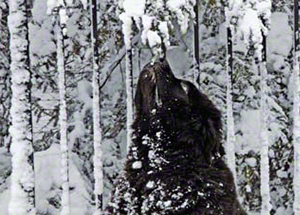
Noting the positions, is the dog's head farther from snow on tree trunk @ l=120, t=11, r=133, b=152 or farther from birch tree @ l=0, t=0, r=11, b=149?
birch tree @ l=0, t=0, r=11, b=149

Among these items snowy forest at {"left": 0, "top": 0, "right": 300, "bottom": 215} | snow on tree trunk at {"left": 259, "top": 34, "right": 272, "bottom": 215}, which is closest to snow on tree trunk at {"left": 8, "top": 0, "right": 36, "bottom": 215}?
snowy forest at {"left": 0, "top": 0, "right": 300, "bottom": 215}

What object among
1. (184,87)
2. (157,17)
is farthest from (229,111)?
(184,87)

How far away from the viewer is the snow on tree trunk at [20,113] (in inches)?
141

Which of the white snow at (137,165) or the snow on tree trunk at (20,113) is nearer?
the white snow at (137,165)

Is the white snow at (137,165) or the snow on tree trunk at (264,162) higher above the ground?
the white snow at (137,165)

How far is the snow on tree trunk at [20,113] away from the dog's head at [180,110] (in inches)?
52.7

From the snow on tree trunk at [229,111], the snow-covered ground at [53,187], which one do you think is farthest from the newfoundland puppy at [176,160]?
the snow-covered ground at [53,187]

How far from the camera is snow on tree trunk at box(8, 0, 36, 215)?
3578 mm

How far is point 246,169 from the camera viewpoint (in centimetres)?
516

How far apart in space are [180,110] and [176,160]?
0.64 feet

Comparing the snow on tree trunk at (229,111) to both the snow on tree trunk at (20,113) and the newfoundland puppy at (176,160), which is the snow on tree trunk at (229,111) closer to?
the snow on tree trunk at (20,113)

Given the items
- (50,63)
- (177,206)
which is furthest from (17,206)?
(50,63)

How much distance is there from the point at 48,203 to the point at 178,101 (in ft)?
9.33

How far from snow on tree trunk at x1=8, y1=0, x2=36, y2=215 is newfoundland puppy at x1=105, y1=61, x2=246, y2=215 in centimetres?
136
